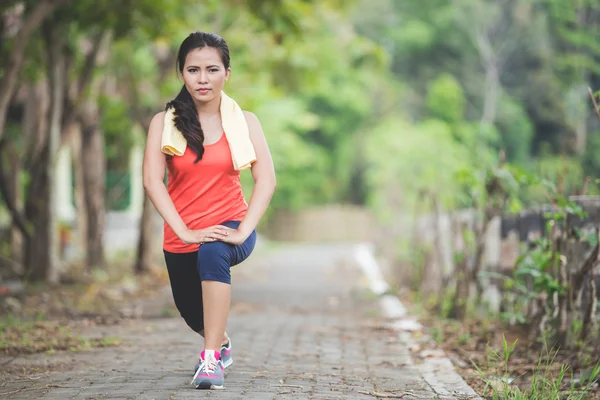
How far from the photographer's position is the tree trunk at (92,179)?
58.9ft

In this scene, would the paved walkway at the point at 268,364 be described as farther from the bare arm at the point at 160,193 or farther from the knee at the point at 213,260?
the bare arm at the point at 160,193

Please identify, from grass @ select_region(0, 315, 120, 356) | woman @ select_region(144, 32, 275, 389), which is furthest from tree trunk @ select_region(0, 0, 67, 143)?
woman @ select_region(144, 32, 275, 389)

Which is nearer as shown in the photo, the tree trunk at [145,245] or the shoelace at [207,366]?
the shoelace at [207,366]

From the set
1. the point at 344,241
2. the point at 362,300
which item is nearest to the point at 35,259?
the point at 362,300

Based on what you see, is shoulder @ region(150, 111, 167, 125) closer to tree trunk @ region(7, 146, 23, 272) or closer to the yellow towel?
the yellow towel

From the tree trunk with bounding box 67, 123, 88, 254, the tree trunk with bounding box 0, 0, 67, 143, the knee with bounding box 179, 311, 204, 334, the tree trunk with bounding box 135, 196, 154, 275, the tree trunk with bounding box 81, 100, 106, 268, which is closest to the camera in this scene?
the knee with bounding box 179, 311, 204, 334

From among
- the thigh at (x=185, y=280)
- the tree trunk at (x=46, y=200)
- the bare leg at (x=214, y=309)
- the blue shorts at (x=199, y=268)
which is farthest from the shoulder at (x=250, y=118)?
the tree trunk at (x=46, y=200)

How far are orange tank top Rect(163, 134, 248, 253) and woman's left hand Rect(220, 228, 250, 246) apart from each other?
164mm

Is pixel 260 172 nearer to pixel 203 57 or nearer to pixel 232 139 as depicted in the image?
pixel 232 139

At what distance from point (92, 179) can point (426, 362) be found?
37.0 feet

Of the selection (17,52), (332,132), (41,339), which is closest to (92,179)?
(17,52)

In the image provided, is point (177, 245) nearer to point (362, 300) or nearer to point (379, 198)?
point (362, 300)

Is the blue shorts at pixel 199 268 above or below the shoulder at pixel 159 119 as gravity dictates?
below

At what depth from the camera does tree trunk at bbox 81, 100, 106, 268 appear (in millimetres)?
17938
